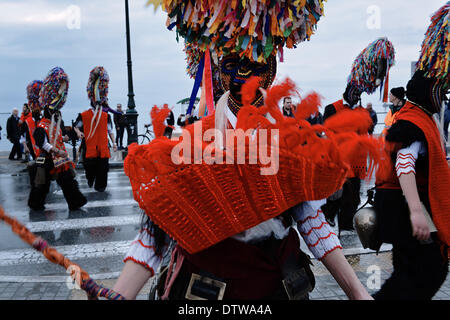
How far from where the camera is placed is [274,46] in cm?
166

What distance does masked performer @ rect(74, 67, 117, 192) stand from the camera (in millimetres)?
7629

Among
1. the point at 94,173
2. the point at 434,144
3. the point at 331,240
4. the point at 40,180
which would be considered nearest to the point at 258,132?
the point at 331,240

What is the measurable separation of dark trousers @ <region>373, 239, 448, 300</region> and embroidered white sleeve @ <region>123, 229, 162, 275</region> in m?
1.71

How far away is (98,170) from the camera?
827 centimetres

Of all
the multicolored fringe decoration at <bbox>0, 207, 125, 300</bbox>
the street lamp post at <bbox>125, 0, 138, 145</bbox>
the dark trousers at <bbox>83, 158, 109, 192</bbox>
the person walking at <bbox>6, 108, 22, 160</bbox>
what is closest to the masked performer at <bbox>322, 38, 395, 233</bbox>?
the multicolored fringe decoration at <bbox>0, 207, 125, 300</bbox>

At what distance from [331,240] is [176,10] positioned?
43.8 inches

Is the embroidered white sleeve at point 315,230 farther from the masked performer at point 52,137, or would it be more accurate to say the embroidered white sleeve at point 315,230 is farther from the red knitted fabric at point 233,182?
the masked performer at point 52,137

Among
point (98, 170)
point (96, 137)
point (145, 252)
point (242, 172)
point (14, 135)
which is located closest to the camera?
→ point (242, 172)

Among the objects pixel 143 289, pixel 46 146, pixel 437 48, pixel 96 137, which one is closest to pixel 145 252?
pixel 437 48

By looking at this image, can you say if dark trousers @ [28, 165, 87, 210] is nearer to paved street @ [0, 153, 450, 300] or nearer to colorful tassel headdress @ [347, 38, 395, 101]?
paved street @ [0, 153, 450, 300]

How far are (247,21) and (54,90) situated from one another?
19.6 ft

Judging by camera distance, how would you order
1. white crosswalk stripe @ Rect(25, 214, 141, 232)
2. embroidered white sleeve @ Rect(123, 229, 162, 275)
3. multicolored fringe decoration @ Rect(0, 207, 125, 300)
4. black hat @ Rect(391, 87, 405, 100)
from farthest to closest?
1. black hat @ Rect(391, 87, 405, 100)
2. white crosswalk stripe @ Rect(25, 214, 141, 232)
3. embroidered white sleeve @ Rect(123, 229, 162, 275)
4. multicolored fringe decoration @ Rect(0, 207, 125, 300)

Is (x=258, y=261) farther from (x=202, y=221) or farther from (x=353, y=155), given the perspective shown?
(x=353, y=155)

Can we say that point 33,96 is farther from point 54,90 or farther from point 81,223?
point 81,223
